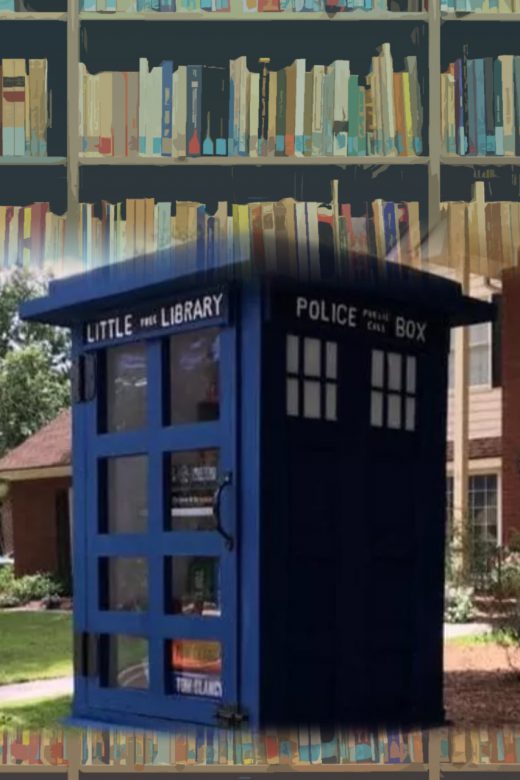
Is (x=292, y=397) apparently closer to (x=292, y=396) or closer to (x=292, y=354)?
(x=292, y=396)

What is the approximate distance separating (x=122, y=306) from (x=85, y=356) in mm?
194

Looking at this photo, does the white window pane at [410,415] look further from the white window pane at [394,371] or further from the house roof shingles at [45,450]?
the house roof shingles at [45,450]

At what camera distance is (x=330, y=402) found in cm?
326

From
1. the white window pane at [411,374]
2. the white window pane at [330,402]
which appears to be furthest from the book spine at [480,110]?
the white window pane at [330,402]

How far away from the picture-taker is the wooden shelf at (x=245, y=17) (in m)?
3.67

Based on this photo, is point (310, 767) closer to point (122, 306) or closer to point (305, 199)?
point (122, 306)

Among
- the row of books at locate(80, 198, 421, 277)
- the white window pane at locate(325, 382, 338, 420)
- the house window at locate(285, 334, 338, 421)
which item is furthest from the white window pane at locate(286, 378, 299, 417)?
the row of books at locate(80, 198, 421, 277)

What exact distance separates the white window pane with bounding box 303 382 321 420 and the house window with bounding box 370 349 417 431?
0.61 ft

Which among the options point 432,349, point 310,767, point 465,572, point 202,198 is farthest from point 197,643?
point 202,198

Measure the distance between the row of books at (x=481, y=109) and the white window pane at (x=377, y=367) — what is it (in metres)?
0.75

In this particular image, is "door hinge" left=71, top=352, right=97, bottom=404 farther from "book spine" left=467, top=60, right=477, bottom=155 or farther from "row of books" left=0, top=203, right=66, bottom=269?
"book spine" left=467, top=60, right=477, bottom=155

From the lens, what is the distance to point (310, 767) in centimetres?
342

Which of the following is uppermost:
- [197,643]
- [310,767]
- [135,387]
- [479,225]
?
[479,225]

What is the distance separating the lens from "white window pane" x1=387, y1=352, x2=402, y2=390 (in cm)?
338
